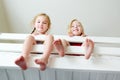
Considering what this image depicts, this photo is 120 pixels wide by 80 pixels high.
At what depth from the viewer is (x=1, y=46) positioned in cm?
104

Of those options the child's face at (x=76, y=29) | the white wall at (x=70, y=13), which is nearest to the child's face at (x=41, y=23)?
the child's face at (x=76, y=29)

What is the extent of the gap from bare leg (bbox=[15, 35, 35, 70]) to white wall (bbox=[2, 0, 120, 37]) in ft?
2.52

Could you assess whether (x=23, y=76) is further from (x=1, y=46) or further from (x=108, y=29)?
(x=108, y=29)

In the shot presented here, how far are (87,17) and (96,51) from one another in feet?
2.69

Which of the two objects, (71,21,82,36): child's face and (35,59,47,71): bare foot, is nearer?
(35,59,47,71): bare foot

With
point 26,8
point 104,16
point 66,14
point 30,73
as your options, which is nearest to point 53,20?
point 66,14

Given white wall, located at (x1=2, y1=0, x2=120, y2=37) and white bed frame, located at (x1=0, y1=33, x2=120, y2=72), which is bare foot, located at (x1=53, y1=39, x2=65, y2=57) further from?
white wall, located at (x1=2, y1=0, x2=120, y2=37)

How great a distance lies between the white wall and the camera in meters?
1.73

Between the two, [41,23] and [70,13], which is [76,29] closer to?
[41,23]

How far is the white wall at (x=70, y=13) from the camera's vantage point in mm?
1734

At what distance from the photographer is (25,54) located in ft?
3.18

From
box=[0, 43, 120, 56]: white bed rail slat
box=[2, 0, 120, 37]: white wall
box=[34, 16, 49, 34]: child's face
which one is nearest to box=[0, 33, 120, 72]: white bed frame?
box=[0, 43, 120, 56]: white bed rail slat

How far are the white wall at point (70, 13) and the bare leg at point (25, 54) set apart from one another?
2.52 ft

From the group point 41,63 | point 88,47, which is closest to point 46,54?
point 41,63
